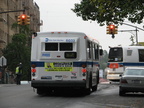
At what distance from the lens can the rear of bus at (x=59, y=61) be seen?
74.8ft

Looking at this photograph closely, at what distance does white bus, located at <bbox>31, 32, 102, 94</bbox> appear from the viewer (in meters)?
22.8

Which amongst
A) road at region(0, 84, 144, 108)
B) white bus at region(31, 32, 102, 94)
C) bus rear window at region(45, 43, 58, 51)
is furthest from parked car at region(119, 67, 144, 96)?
bus rear window at region(45, 43, 58, 51)

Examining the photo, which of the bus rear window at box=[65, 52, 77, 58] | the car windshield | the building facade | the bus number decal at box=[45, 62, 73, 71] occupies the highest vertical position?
the building facade

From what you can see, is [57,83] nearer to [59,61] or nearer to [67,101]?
[59,61]

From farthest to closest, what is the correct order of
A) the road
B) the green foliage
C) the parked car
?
the green foliage, the parked car, the road

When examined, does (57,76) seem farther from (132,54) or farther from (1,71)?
(1,71)

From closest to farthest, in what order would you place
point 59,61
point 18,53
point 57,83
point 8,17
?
point 57,83, point 59,61, point 18,53, point 8,17

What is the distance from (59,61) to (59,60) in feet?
0.21

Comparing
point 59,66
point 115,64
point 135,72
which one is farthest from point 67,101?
point 115,64

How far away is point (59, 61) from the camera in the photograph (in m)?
22.9

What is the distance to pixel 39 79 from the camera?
2286 cm

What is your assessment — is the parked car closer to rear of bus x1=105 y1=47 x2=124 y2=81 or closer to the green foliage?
rear of bus x1=105 y1=47 x2=124 y2=81

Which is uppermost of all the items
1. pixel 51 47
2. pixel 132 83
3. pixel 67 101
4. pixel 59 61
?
pixel 51 47

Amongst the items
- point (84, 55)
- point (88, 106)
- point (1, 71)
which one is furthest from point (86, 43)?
point (1, 71)
